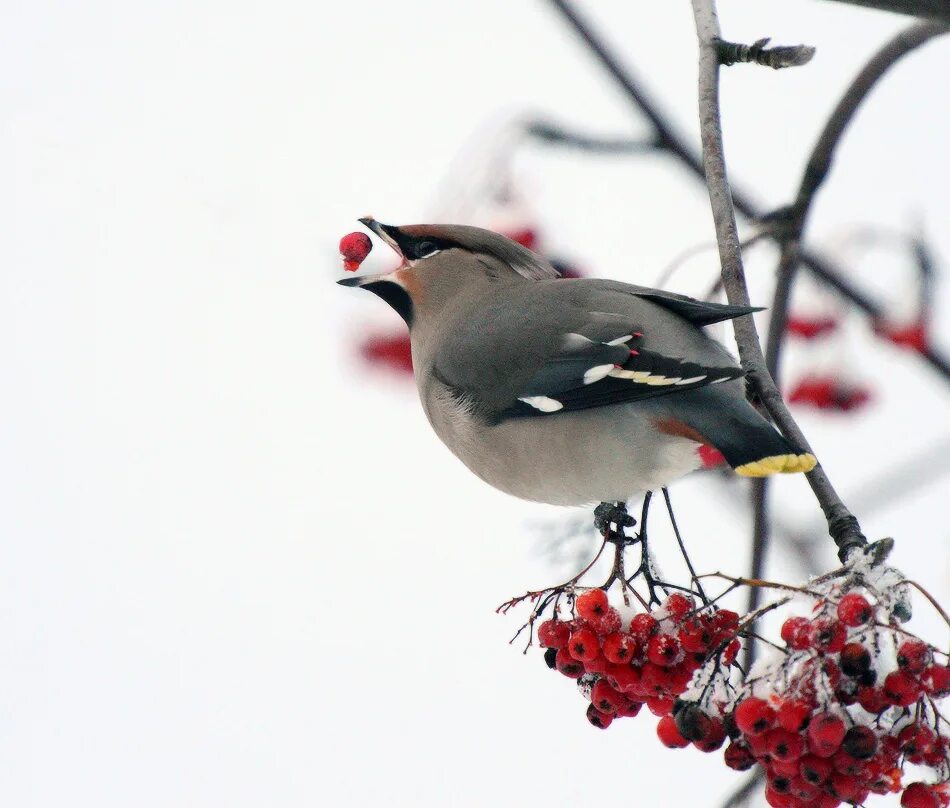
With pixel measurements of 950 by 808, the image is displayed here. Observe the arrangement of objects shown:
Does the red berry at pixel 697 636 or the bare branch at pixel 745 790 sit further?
the bare branch at pixel 745 790

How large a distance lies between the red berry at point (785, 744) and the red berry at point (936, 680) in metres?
0.18

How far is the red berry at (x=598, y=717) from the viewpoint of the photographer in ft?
7.38

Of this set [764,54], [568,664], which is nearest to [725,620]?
[568,664]

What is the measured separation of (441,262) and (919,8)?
57.1 inches

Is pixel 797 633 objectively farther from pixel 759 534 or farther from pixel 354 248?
pixel 354 248

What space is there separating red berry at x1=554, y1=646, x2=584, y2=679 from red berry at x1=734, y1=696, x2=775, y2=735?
1.23 feet

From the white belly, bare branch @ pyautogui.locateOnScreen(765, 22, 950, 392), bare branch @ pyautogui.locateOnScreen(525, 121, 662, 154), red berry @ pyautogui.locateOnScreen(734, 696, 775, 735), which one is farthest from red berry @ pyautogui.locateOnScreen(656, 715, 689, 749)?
bare branch @ pyautogui.locateOnScreen(525, 121, 662, 154)

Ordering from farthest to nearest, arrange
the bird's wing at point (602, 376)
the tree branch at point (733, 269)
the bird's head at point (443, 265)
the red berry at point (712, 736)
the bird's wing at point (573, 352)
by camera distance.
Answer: the bird's head at point (443, 265)
the bird's wing at point (573, 352)
the bird's wing at point (602, 376)
the red berry at point (712, 736)
the tree branch at point (733, 269)

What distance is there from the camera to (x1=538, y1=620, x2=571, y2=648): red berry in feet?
7.34

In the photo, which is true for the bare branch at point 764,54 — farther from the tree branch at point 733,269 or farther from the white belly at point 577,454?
the white belly at point 577,454

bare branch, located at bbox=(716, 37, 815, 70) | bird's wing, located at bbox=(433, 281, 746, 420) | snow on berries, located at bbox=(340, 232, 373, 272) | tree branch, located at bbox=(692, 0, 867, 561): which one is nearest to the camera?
tree branch, located at bbox=(692, 0, 867, 561)

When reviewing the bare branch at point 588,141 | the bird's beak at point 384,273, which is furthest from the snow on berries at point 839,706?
the bird's beak at point 384,273

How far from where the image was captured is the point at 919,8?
88.4 inches

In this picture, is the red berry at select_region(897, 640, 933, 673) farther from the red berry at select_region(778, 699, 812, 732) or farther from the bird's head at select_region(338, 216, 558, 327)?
the bird's head at select_region(338, 216, 558, 327)
